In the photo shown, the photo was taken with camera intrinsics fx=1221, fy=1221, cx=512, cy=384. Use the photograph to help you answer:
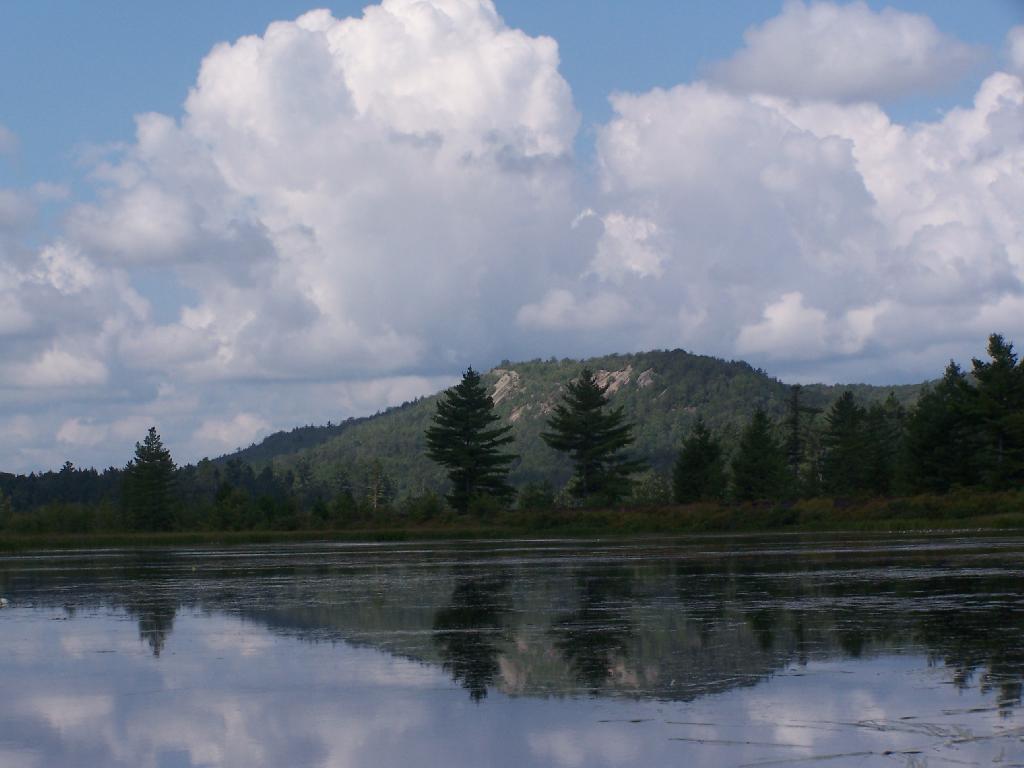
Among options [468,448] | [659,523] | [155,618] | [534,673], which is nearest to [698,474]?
[468,448]

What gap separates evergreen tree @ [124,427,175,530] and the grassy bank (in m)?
13.6

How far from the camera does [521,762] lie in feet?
39.1

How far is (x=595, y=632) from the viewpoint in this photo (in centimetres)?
2091

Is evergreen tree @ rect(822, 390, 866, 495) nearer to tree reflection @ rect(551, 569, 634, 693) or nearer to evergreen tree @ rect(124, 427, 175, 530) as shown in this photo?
evergreen tree @ rect(124, 427, 175, 530)

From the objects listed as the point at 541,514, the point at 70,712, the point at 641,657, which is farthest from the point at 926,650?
the point at 541,514

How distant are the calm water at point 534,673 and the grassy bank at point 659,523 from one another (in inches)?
1350

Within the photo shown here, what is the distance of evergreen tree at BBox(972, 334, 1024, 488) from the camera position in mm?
73125

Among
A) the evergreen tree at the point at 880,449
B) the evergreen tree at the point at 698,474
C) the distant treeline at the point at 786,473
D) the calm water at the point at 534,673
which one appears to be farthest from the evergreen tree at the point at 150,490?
the calm water at the point at 534,673

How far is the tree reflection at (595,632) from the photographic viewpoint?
16875 millimetres

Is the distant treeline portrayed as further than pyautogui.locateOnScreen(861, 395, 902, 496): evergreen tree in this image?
No

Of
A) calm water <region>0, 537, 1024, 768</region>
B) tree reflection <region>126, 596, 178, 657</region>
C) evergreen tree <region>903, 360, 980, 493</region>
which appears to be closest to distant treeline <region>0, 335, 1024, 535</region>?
evergreen tree <region>903, 360, 980, 493</region>

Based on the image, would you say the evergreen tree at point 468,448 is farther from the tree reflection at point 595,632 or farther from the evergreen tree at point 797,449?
the tree reflection at point 595,632

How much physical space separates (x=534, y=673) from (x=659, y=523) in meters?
62.9

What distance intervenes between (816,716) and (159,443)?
110m
